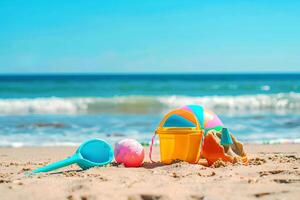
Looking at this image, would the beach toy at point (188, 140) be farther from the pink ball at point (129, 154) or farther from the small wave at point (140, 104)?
the small wave at point (140, 104)

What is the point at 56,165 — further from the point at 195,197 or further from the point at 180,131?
the point at 195,197

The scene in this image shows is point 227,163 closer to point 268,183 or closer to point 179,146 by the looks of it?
point 179,146

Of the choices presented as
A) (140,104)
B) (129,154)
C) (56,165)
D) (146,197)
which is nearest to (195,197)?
(146,197)

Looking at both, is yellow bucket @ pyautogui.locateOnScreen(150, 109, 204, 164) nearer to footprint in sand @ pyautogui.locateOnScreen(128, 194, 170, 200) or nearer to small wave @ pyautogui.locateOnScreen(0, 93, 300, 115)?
footprint in sand @ pyautogui.locateOnScreen(128, 194, 170, 200)

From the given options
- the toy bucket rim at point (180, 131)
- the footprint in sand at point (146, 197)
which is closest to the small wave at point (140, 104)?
the toy bucket rim at point (180, 131)

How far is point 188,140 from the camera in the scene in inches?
219

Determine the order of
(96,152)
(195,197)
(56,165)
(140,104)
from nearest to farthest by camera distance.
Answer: (195,197) < (56,165) < (96,152) < (140,104)

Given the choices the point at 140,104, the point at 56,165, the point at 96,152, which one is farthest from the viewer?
the point at 140,104

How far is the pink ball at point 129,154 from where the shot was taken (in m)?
5.64

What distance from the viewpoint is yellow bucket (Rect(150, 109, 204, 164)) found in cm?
556

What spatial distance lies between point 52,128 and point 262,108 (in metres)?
11.2

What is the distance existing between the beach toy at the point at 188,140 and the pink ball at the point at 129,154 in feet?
0.81

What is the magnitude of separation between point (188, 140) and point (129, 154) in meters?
0.68

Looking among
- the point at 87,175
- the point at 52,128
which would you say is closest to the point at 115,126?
the point at 52,128
